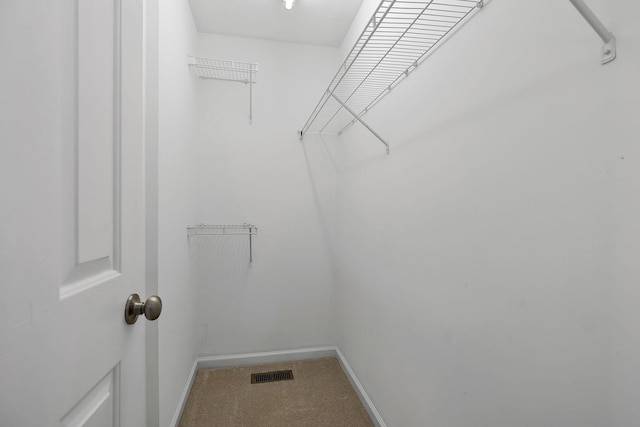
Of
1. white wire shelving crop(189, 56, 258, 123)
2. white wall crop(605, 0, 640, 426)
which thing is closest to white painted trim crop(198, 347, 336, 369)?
white wire shelving crop(189, 56, 258, 123)

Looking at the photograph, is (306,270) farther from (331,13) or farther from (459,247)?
(331,13)

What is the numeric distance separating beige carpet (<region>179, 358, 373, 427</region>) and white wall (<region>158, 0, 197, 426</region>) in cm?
20

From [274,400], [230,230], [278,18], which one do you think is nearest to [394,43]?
[278,18]

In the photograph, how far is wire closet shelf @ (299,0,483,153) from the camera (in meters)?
0.96

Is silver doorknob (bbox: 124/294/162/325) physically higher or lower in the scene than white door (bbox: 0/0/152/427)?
lower

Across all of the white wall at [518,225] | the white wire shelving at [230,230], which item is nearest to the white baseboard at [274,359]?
the white wall at [518,225]

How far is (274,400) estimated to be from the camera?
1.86m

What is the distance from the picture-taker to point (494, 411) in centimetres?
83

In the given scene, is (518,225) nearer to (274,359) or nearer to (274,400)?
(274,400)

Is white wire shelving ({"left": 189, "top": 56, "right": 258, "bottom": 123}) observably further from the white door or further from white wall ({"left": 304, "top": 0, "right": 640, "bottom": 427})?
the white door

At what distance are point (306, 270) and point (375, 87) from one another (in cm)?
156

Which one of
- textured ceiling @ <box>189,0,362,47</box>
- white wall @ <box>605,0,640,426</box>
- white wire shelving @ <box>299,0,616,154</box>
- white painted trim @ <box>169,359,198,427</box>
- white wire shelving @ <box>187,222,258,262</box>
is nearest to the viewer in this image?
white wall @ <box>605,0,640,426</box>

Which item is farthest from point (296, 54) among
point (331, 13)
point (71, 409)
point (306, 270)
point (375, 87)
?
point (71, 409)

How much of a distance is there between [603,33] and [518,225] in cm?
45
